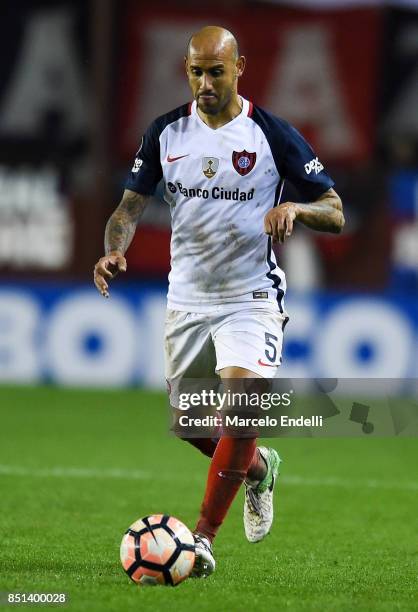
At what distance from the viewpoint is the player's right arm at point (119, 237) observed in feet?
18.7

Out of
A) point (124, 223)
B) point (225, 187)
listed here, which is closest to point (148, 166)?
point (124, 223)

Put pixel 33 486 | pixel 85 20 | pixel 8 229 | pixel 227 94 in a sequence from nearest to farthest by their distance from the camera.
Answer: pixel 227 94, pixel 33 486, pixel 8 229, pixel 85 20

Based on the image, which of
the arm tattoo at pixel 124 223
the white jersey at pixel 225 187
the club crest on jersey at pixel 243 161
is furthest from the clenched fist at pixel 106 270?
the club crest on jersey at pixel 243 161

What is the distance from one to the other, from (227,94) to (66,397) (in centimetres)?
774

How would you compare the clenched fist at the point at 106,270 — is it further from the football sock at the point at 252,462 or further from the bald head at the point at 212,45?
the football sock at the point at 252,462

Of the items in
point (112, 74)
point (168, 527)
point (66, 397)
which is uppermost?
point (112, 74)

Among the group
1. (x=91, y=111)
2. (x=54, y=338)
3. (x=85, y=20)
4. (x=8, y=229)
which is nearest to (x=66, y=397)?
(x=54, y=338)

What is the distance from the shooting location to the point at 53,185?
570 inches

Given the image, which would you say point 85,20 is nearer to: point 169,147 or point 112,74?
point 112,74

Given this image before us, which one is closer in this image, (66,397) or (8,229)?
(66,397)

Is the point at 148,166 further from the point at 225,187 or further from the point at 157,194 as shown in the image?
the point at 157,194

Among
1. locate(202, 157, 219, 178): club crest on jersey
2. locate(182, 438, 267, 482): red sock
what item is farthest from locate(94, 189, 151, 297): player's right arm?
locate(182, 438, 267, 482): red sock

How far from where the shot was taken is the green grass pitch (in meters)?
5.19

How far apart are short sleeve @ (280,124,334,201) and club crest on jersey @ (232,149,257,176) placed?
144 millimetres
